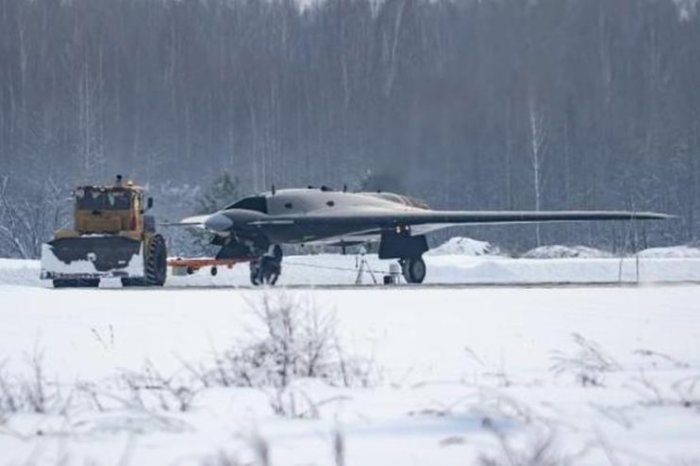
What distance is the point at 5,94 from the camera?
60.2 metres

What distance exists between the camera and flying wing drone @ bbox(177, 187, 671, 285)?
82.0 ft

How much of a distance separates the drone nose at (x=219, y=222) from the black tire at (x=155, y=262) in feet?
4.94

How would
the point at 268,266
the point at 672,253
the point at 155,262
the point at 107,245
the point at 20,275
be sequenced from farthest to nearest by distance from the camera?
the point at 672,253, the point at 20,275, the point at 268,266, the point at 155,262, the point at 107,245

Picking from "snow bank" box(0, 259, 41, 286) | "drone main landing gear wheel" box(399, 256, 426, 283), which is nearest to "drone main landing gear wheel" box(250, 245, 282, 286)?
"drone main landing gear wheel" box(399, 256, 426, 283)

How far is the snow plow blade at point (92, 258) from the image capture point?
23234 millimetres

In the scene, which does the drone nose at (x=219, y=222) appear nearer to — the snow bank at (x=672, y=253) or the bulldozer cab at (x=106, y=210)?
the bulldozer cab at (x=106, y=210)

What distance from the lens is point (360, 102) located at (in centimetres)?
4575

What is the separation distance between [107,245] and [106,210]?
1.98m

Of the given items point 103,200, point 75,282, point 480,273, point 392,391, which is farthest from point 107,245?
point 392,391

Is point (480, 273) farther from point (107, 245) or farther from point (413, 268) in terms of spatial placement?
point (107, 245)

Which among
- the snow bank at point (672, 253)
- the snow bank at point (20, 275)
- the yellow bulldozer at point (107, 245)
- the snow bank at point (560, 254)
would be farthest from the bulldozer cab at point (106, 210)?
the snow bank at point (672, 253)

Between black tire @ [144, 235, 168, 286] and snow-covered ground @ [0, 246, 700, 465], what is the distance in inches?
373

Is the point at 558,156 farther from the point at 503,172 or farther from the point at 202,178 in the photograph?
the point at 202,178

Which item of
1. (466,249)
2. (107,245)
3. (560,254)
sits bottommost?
(560,254)
